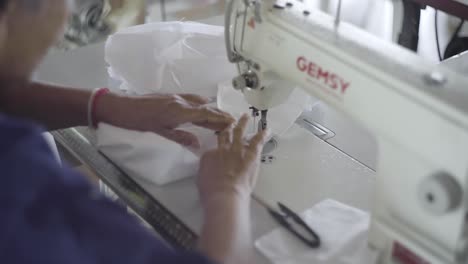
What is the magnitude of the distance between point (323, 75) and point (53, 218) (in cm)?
47

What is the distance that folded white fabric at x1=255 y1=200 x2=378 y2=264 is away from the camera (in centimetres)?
95

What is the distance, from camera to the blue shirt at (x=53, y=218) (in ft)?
2.27

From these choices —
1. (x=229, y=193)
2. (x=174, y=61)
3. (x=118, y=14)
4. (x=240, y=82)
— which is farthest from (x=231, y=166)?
(x=118, y=14)

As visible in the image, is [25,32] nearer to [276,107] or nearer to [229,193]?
[229,193]

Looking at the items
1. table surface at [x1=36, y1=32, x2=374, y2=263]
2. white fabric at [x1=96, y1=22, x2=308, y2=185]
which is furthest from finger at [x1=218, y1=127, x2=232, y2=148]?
white fabric at [x1=96, y1=22, x2=308, y2=185]

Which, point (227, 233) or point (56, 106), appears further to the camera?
point (56, 106)

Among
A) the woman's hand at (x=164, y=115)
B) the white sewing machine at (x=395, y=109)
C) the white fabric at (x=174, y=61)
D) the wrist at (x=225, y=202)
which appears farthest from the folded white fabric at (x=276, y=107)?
the wrist at (x=225, y=202)

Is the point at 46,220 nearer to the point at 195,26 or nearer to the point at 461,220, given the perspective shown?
the point at 461,220

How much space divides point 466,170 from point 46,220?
0.54 metres

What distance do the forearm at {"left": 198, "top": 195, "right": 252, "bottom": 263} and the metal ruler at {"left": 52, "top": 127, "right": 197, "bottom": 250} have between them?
11 centimetres

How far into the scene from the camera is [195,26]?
141 centimetres

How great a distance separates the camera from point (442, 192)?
0.82 meters

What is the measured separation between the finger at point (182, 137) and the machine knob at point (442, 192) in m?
0.48

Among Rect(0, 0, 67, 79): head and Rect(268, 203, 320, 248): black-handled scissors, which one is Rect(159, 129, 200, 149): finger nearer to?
Rect(268, 203, 320, 248): black-handled scissors
